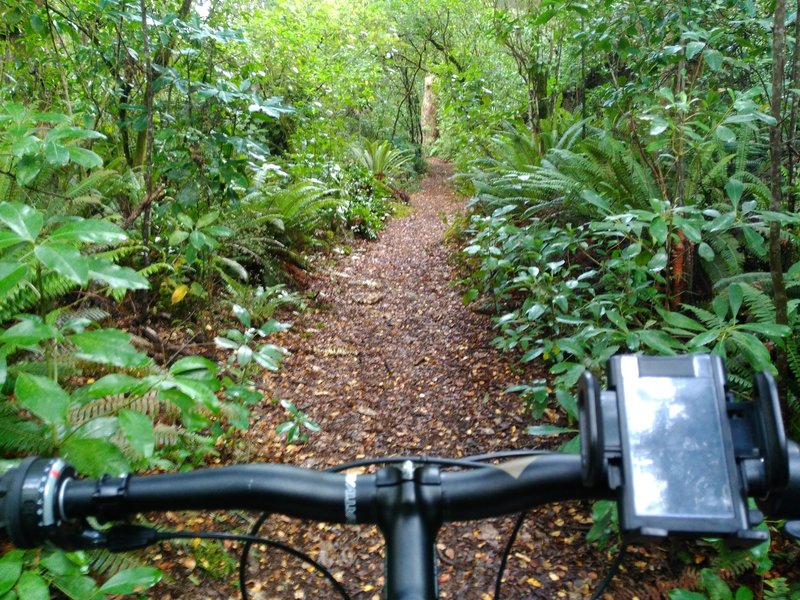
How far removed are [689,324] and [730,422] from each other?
169cm

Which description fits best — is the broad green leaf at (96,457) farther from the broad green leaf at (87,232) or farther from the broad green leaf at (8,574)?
the broad green leaf at (87,232)

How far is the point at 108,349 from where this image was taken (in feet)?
4.33

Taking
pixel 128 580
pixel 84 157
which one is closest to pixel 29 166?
pixel 84 157

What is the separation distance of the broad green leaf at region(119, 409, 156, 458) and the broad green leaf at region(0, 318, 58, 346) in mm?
237

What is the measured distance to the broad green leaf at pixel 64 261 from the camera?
1.20 meters

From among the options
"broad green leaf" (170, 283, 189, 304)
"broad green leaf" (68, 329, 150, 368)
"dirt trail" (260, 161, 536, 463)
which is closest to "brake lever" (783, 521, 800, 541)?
"broad green leaf" (68, 329, 150, 368)

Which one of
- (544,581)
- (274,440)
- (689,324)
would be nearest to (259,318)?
(274,440)

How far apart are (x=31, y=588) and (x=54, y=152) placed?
4.95 ft

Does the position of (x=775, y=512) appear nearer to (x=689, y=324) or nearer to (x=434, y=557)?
(x=434, y=557)

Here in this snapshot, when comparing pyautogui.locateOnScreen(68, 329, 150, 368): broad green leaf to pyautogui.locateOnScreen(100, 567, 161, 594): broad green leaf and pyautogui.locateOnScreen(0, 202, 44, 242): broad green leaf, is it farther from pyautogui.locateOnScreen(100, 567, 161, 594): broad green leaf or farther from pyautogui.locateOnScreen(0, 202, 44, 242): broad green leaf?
pyautogui.locateOnScreen(100, 567, 161, 594): broad green leaf

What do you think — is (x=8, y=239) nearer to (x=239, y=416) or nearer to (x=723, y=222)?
(x=239, y=416)

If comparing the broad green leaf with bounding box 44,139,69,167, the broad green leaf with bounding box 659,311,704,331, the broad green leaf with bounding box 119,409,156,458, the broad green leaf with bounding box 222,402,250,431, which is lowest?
the broad green leaf with bounding box 119,409,156,458

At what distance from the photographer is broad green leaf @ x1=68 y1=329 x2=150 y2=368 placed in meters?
1.30

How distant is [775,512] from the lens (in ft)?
2.34
